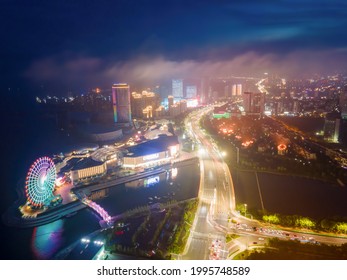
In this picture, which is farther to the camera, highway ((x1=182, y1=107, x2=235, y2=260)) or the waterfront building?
the waterfront building

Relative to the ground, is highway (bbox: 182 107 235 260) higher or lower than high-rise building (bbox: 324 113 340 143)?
lower

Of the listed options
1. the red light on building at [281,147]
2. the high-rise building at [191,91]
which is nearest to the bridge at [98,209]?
the red light on building at [281,147]

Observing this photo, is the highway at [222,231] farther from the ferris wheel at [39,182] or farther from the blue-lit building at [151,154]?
the ferris wheel at [39,182]

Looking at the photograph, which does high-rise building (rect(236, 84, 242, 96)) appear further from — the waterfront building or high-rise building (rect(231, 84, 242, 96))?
the waterfront building

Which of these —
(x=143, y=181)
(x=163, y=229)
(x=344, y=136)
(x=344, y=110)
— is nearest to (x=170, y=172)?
(x=143, y=181)

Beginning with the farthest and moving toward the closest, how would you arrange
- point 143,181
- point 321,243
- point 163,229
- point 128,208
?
1. point 143,181
2. point 128,208
3. point 163,229
4. point 321,243

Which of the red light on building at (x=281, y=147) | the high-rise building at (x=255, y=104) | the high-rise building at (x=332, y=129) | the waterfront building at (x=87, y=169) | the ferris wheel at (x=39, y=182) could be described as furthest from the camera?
the high-rise building at (x=255, y=104)

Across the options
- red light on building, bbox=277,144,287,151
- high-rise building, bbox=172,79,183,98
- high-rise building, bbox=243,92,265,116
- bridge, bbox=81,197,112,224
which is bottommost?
bridge, bbox=81,197,112,224

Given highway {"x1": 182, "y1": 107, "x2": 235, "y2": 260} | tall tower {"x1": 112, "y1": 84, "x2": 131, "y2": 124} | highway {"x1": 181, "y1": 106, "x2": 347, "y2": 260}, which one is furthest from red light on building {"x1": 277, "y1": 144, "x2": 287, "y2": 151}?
A: tall tower {"x1": 112, "y1": 84, "x2": 131, "y2": 124}

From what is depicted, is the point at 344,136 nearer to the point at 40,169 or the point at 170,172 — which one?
the point at 170,172
